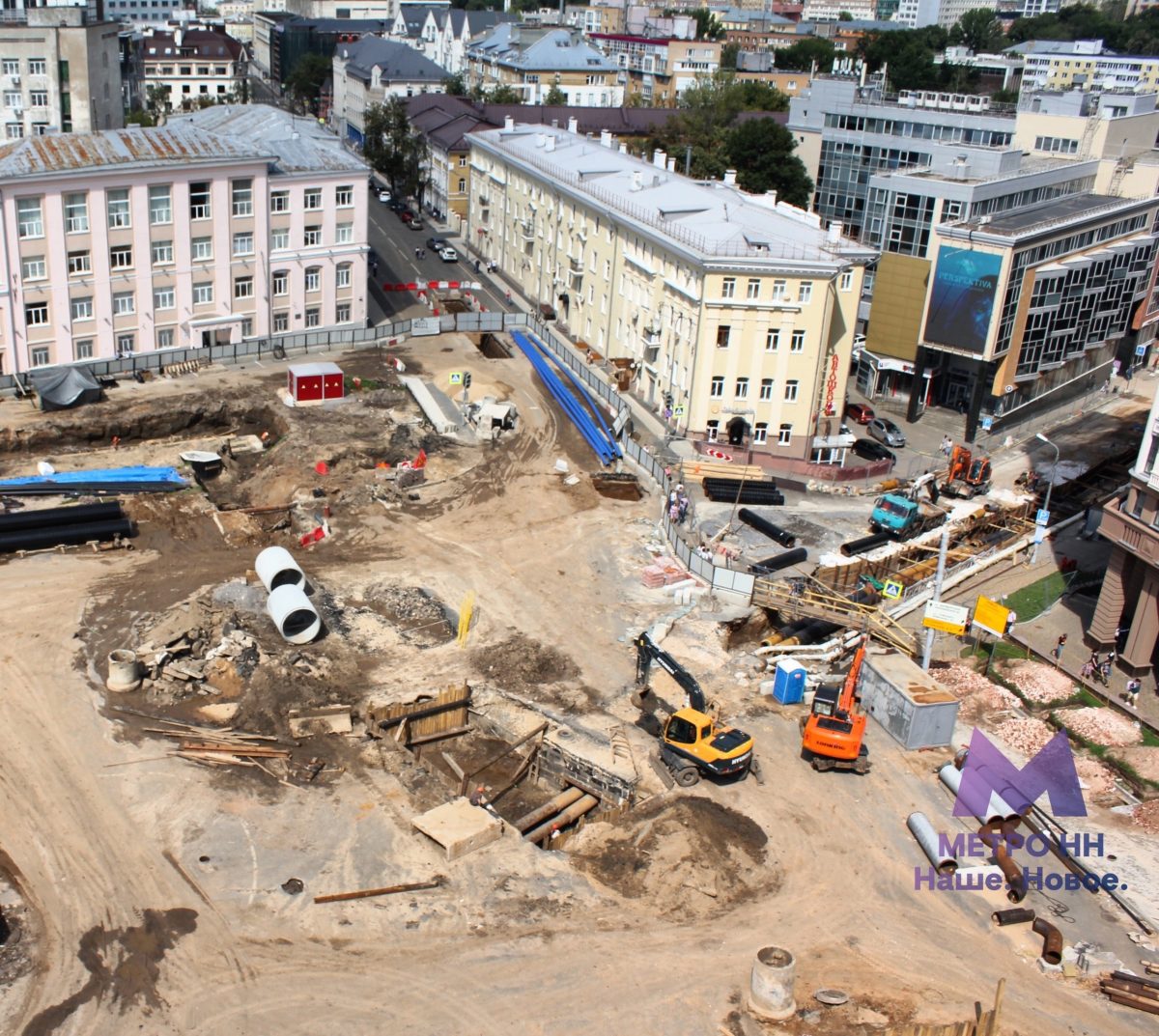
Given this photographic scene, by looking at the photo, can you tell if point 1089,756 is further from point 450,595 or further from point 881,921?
point 450,595

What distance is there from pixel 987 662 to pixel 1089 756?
628 centimetres

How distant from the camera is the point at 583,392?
69.9 m

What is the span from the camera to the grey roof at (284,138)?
7200 cm

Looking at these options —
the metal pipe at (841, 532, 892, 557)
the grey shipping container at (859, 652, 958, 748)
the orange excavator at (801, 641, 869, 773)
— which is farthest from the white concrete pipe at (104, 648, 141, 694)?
the metal pipe at (841, 532, 892, 557)

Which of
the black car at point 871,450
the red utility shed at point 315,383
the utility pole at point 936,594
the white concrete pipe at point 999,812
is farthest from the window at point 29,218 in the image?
the white concrete pipe at point 999,812

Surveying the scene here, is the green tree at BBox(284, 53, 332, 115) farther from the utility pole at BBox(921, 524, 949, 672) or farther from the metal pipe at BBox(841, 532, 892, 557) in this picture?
the utility pole at BBox(921, 524, 949, 672)

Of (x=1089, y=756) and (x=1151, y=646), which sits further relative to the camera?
(x=1151, y=646)

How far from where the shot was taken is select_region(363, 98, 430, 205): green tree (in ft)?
367

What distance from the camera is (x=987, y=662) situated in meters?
47.6

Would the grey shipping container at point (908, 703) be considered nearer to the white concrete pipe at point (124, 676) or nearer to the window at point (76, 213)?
the white concrete pipe at point (124, 676)

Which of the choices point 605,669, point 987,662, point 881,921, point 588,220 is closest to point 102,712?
point 605,669

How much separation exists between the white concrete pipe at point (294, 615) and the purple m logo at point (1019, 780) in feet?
73.4

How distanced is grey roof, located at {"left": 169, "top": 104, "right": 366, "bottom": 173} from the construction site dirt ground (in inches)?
1088

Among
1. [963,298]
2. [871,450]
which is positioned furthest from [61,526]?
[963,298]
